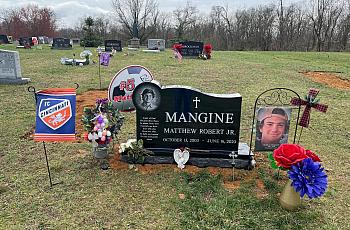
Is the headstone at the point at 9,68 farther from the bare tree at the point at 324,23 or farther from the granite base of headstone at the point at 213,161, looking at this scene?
the bare tree at the point at 324,23

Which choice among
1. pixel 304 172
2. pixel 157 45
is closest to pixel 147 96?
pixel 304 172

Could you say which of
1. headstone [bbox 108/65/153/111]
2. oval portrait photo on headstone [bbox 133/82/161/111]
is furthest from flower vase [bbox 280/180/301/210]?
headstone [bbox 108/65/153/111]

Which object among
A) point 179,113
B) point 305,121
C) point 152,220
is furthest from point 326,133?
point 152,220

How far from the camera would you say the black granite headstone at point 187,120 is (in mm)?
4086

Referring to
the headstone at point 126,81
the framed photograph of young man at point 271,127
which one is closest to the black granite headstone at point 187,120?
the framed photograph of young man at point 271,127

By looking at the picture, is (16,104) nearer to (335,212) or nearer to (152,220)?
(152,220)

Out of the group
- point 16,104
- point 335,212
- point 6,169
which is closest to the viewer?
point 335,212

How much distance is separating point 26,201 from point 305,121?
3.95m

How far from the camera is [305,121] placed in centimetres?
432

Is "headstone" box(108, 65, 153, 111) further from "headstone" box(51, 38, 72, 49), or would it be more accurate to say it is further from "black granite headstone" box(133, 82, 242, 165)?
"headstone" box(51, 38, 72, 49)

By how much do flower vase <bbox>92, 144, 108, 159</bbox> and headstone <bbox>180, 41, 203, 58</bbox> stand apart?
15.2 meters

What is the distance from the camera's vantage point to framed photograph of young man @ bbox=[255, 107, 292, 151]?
12.8 feet

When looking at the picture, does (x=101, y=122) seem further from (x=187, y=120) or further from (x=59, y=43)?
A: (x=59, y=43)

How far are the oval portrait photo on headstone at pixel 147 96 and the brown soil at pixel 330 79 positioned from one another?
948cm
